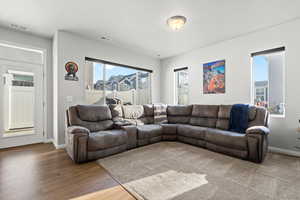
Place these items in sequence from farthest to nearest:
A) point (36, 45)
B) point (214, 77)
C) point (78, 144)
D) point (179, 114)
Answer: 1. point (179, 114)
2. point (214, 77)
3. point (36, 45)
4. point (78, 144)

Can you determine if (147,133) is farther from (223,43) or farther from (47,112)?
(223,43)

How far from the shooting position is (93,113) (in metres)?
3.13

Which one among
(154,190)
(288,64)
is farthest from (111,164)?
(288,64)

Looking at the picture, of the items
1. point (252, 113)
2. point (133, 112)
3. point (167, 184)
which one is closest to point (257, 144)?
point (252, 113)

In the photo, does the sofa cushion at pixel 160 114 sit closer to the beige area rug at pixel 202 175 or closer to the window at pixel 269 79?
the beige area rug at pixel 202 175

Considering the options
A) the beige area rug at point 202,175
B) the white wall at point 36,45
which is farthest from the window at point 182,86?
the white wall at point 36,45

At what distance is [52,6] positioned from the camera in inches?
96.4

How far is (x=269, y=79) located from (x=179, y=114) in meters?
2.36

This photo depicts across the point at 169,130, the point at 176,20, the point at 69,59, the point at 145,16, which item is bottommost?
the point at 169,130

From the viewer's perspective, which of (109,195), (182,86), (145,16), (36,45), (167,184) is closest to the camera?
(109,195)

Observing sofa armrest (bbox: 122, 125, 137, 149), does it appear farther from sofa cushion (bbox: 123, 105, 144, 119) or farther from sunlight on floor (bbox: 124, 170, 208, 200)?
sunlight on floor (bbox: 124, 170, 208, 200)

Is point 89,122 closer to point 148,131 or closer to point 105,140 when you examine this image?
point 105,140

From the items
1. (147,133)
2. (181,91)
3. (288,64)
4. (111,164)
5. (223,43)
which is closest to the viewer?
(111,164)

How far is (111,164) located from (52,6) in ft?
9.64
